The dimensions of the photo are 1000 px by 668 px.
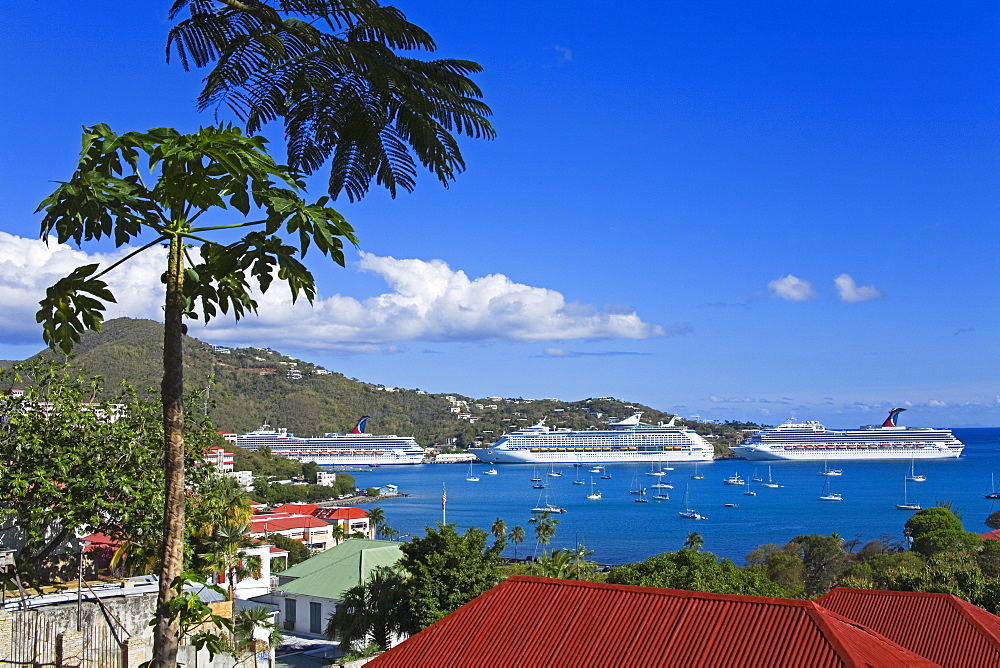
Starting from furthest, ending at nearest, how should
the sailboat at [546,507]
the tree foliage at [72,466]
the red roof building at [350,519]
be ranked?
the sailboat at [546,507] → the red roof building at [350,519] → the tree foliage at [72,466]

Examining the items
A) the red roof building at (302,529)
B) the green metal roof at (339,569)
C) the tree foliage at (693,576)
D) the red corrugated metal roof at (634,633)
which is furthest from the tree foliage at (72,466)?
the red roof building at (302,529)

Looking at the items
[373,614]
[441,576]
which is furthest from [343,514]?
[441,576]

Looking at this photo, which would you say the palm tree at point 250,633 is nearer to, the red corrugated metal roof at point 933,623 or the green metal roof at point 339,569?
→ the green metal roof at point 339,569

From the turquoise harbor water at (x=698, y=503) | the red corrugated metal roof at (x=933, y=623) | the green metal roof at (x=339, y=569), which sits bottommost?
the turquoise harbor water at (x=698, y=503)

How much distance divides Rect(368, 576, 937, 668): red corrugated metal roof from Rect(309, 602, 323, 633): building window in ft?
49.4

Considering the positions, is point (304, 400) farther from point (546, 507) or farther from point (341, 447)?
point (546, 507)

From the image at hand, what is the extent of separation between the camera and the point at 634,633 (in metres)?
8.20

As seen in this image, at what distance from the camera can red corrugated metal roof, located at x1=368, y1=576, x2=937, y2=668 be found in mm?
7569

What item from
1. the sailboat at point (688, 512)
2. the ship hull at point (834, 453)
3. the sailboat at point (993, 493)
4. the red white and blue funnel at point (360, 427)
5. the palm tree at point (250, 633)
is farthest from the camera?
the red white and blue funnel at point (360, 427)

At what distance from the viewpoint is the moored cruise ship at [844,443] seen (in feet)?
406

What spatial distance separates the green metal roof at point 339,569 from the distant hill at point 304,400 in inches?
3058

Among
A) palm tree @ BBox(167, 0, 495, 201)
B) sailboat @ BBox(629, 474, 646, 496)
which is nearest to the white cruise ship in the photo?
sailboat @ BBox(629, 474, 646, 496)

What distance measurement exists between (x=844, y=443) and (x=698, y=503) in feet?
173

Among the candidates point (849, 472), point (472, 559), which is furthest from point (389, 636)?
point (849, 472)
